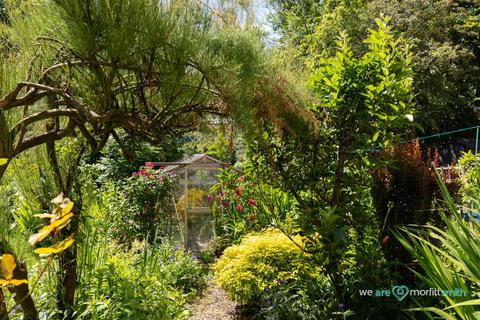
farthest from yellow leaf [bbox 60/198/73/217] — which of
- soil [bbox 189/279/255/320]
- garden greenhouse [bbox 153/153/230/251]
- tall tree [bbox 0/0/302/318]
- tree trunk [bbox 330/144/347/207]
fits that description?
garden greenhouse [bbox 153/153/230/251]

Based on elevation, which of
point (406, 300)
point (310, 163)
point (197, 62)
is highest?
point (197, 62)

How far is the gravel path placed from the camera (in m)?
3.63

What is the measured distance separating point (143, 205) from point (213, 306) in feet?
7.24

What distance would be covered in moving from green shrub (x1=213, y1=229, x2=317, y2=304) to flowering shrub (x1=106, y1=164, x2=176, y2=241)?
216cm

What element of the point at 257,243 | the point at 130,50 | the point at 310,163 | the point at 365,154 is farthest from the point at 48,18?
the point at 257,243

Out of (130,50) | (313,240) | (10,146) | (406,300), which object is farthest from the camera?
(313,240)

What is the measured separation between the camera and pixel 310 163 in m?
2.87

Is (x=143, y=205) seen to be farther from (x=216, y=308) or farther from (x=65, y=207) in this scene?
(x=65, y=207)

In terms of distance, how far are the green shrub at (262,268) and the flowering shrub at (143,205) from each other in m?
2.16

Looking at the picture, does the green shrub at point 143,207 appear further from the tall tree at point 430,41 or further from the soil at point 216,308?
the tall tree at point 430,41

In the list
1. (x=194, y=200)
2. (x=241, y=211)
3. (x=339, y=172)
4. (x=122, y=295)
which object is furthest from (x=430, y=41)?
(x=122, y=295)

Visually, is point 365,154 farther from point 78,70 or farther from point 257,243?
point 78,70

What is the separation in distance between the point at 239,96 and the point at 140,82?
493mm

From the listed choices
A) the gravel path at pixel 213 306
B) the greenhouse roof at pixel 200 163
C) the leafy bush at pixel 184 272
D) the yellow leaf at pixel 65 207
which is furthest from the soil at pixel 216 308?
the yellow leaf at pixel 65 207
